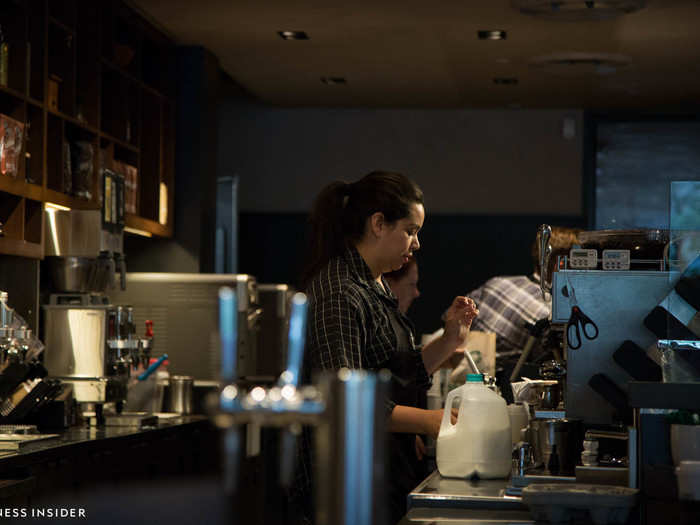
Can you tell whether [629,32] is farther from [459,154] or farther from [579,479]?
[579,479]

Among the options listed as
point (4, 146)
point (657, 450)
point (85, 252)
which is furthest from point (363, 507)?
point (85, 252)

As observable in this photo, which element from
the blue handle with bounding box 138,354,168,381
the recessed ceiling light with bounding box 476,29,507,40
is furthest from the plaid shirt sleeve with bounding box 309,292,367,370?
the recessed ceiling light with bounding box 476,29,507,40

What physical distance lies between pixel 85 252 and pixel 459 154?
163 inches

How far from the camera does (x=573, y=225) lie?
8102mm

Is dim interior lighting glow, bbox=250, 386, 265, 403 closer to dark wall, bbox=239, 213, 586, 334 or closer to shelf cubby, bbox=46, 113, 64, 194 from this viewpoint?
shelf cubby, bbox=46, 113, 64, 194

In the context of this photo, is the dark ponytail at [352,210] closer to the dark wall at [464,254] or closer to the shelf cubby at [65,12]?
the shelf cubby at [65,12]

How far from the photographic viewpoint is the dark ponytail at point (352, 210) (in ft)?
9.14

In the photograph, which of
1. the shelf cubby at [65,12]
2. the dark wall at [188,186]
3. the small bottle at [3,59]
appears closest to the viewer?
the small bottle at [3,59]

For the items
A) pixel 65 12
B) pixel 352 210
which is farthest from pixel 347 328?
pixel 65 12

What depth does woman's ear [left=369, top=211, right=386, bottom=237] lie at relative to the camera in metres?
2.79

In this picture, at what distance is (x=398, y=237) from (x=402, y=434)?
1.64 ft

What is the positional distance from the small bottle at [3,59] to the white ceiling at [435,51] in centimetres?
119

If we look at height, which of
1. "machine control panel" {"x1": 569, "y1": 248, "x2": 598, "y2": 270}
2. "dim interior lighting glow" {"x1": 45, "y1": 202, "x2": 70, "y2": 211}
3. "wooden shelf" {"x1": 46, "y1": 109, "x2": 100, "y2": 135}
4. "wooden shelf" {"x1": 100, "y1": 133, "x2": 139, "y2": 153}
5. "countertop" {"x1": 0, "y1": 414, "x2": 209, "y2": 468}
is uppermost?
"wooden shelf" {"x1": 46, "y1": 109, "x2": 100, "y2": 135}

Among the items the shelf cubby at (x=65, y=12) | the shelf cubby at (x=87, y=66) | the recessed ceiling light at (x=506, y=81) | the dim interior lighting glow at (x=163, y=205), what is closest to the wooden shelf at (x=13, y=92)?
the shelf cubby at (x=65, y=12)
